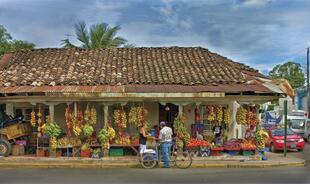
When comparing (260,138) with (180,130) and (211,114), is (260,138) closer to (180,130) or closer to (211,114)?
(211,114)

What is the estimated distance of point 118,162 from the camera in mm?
17516

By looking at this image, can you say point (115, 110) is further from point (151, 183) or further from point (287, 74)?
point (287, 74)

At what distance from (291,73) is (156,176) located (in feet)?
203

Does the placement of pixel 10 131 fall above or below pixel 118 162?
above

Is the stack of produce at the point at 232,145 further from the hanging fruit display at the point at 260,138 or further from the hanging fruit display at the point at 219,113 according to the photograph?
the hanging fruit display at the point at 219,113

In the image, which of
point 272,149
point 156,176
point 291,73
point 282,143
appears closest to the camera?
point 156,176

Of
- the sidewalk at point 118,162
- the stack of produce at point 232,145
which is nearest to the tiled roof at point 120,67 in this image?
the stack of produce at point 232,145

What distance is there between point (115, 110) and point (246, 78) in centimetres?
618

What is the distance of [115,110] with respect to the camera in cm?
1877

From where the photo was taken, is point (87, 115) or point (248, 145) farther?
point (248, 145)

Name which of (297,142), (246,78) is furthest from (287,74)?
(246,78)

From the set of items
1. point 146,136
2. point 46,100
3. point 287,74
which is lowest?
point 146,136

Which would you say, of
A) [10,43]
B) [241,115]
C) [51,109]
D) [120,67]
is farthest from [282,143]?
[10,43]

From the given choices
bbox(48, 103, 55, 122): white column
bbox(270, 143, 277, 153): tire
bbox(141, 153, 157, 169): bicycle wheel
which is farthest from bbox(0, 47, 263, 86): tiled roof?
bbox(270, 143, 277, 153): tire
